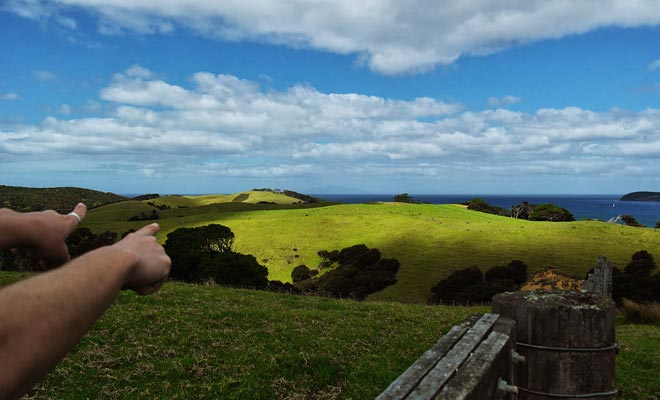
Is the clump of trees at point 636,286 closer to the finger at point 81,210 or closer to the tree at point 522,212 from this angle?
the finger at point 81,210

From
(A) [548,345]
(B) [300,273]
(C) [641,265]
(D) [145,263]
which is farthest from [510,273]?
(D) [145,263]

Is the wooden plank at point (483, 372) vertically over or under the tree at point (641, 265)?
over

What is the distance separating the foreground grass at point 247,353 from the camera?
7492 millimetres

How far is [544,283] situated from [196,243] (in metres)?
27.1

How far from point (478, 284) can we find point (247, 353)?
2626cm

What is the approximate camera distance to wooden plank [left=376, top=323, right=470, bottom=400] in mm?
2546

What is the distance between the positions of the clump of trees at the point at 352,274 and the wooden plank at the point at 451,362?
27830 mm

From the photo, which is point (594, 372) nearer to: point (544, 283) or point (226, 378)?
point (226, 378)

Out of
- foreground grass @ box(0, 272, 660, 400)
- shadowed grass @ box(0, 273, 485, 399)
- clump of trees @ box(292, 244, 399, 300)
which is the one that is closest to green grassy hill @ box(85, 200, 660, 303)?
clump of trees @ box(292, 244, 399, 300)

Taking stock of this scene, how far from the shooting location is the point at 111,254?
1670 mm

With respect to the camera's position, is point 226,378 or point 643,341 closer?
point 226,378

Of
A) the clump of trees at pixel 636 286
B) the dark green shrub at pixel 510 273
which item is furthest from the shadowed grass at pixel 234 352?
the dark green shrub at pixel 510 273

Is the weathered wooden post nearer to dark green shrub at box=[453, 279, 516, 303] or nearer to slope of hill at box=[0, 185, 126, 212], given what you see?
dark green shrub at box=[453, 279, 516, 303]

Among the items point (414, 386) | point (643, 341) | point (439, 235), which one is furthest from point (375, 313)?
point (439, 235)
